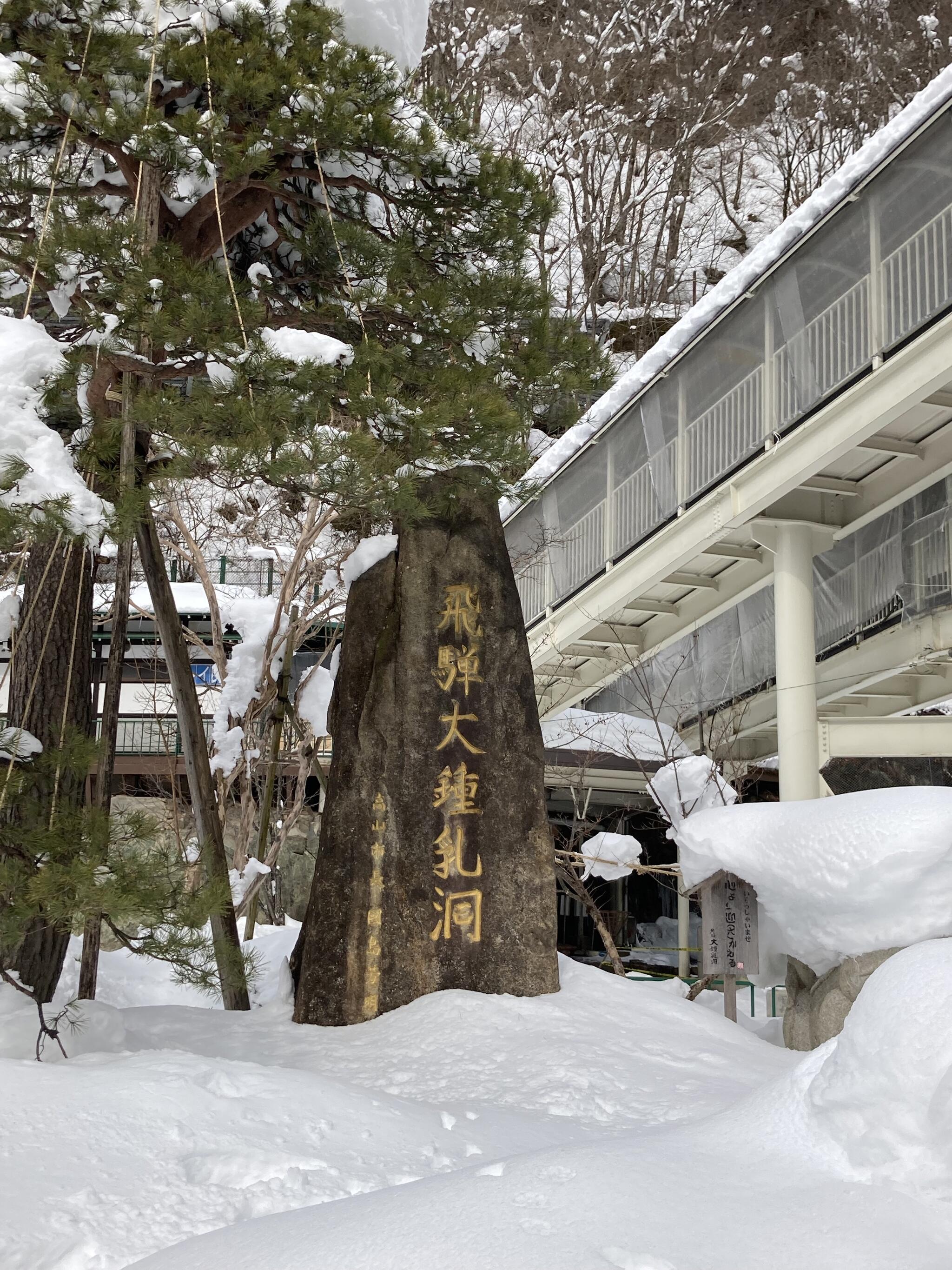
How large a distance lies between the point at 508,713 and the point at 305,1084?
3.17m

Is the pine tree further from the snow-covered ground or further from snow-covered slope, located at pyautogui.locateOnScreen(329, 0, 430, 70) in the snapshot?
the snow-covered ground

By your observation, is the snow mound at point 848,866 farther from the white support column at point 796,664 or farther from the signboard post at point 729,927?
the white support column at point 796,664

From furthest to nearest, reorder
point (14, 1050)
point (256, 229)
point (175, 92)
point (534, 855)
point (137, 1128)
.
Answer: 1. point (256, 229)
2. point (534, 855)
3. point (175, 92)
4. point (14, 1050)
5. point (137, 1128)

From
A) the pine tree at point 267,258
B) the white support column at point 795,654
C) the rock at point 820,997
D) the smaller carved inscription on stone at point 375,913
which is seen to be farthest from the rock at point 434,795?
the white support column at point 795,654

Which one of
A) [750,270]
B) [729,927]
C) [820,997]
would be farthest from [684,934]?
[750,270]

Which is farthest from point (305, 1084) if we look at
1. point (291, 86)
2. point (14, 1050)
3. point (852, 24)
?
point (852, 24)

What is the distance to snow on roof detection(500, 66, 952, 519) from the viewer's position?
8.95m

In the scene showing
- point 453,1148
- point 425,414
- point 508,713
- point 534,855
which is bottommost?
point 453,1148

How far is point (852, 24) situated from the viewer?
25.3m

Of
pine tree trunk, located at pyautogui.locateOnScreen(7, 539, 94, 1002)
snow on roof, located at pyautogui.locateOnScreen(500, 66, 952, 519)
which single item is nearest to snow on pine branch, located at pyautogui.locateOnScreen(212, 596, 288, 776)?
snow on roof, located at pyautogui.locateOnScreen(500, 66, 952, 519)

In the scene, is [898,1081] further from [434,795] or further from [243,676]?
[243,676]

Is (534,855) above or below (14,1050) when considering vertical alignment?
above

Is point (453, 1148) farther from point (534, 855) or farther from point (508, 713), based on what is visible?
point (508, 713)

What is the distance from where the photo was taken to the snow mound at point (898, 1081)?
2.91 metres
